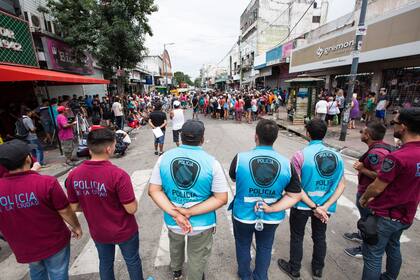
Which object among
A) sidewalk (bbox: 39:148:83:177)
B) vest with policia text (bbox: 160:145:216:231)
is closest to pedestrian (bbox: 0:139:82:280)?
vest with policia text (bbox: 160:145:216:231)

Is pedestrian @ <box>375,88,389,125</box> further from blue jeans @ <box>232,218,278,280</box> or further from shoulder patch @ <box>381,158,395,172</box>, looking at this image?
blue jeans @ <box>232,218,278,280</box>

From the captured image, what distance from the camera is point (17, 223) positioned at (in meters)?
1.90

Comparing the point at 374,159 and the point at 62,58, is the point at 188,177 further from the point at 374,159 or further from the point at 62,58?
the point at 62,58

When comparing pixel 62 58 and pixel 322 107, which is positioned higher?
pixel 62 58

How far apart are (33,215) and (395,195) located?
321 centimetres

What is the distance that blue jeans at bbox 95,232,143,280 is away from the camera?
2.21 m

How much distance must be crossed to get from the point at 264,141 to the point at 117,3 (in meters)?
14.0

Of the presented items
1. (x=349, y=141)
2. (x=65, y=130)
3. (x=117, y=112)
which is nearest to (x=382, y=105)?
(x=349, y=141)

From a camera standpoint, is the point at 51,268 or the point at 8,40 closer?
the point at 51,268

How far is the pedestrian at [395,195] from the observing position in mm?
1941

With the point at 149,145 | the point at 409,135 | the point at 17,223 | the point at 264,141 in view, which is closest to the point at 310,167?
the point at 264,141

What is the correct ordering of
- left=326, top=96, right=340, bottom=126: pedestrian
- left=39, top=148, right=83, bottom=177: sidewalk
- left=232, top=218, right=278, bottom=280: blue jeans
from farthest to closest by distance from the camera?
left=326, top=96, right=340, bottom=126: pedestrian → left=39, top=148, right=83, bottom=177: sidewalk → left=232, top=218, right=278, bottom=280: blue jeans

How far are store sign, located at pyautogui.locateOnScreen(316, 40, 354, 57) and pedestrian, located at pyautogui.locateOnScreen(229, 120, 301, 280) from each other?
1379cm

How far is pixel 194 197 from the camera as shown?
6.49 ft
